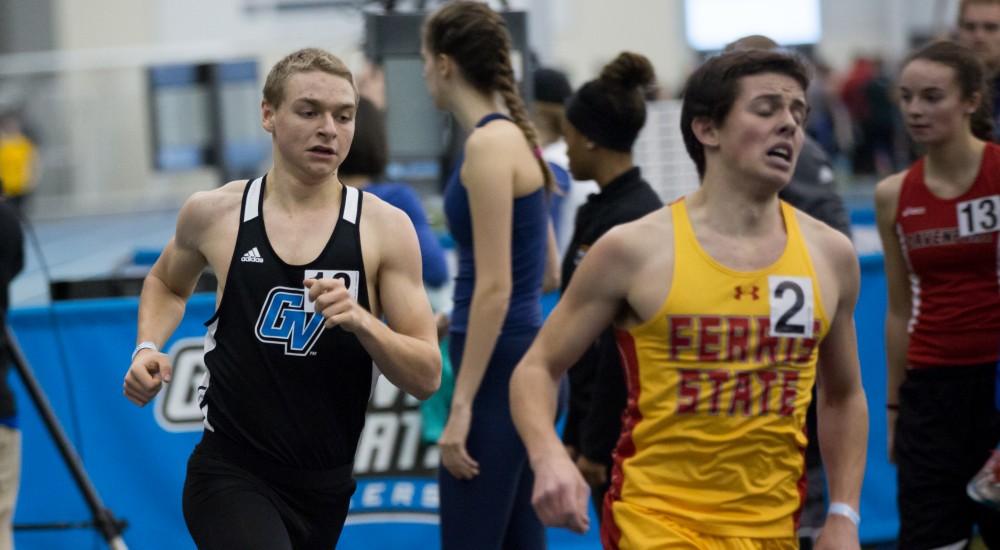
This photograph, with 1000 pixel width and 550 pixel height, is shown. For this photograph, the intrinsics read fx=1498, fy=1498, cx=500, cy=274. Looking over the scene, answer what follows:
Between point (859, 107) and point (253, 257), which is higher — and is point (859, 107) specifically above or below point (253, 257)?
below

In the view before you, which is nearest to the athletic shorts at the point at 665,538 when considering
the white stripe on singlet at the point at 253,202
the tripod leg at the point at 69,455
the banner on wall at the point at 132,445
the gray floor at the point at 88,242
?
the white stripe on singlet at the point at 253,202

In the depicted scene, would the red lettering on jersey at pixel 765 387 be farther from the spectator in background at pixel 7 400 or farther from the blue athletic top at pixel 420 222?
the spectator in background at pixel 7 400

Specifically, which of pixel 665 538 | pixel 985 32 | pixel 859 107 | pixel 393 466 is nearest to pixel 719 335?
pixel 665 538

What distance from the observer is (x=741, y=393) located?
3299 mm

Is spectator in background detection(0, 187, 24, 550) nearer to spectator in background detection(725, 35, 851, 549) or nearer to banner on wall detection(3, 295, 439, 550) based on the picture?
banner on wall detection(3, 295, 439, 550)

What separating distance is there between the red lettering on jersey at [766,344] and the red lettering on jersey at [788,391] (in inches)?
2.1

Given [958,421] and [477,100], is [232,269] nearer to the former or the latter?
[477,100]

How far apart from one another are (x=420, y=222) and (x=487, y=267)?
3.12 feet

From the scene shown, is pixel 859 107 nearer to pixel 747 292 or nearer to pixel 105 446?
pixel 105 446

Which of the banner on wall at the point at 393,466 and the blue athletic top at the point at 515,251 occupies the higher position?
the blue athletic top at the point at 515,251

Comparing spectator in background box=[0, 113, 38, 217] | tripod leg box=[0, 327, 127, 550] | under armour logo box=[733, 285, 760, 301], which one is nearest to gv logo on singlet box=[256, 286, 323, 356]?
under armour logo box=[733, 285, 760, 301]

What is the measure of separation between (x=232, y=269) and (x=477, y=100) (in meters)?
1.20

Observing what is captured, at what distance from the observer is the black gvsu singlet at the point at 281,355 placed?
12.1 ft

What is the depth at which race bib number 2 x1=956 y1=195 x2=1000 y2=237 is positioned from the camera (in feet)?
15.9
